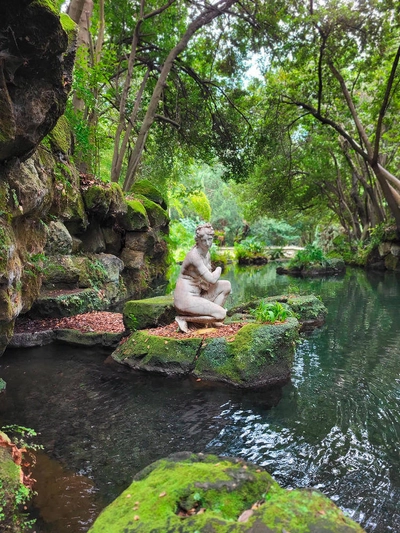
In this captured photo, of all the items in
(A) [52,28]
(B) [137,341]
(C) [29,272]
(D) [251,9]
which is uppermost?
(D) [251,9]

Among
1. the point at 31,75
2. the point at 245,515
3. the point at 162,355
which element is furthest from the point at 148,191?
the point at 245,515

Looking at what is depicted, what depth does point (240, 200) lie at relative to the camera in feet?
103

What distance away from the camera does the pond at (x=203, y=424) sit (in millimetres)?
3139

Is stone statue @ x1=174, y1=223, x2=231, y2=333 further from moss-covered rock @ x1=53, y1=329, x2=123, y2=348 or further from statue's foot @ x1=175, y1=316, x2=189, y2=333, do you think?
moss-covered rock @ x1=53, y1=329, x2=123, y2=348

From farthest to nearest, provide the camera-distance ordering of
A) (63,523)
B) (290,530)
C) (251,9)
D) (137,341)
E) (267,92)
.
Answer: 1. (267,92)
2. (251,9)
3. (137,341)
4. (63,523)
5. (290,530)

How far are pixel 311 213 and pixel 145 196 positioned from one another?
22.3m

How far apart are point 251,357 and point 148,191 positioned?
13.4m

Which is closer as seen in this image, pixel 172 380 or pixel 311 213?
pixel 172 380

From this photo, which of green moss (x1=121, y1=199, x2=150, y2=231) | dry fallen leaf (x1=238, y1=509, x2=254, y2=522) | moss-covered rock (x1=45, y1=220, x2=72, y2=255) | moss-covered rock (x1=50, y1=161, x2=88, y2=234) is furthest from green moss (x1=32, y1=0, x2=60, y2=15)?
green moss (x1=121, y1=199, x2=150, y2=231)

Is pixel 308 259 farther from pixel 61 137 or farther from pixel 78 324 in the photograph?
pixel 61 137

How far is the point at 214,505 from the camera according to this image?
2.02 meters

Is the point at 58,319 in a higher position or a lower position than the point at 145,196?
lower

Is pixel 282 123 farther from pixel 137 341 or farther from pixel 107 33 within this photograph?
pixel 137 341

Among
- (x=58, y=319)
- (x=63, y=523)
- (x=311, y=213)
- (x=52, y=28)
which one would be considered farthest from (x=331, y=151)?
(x=63, y=523)
